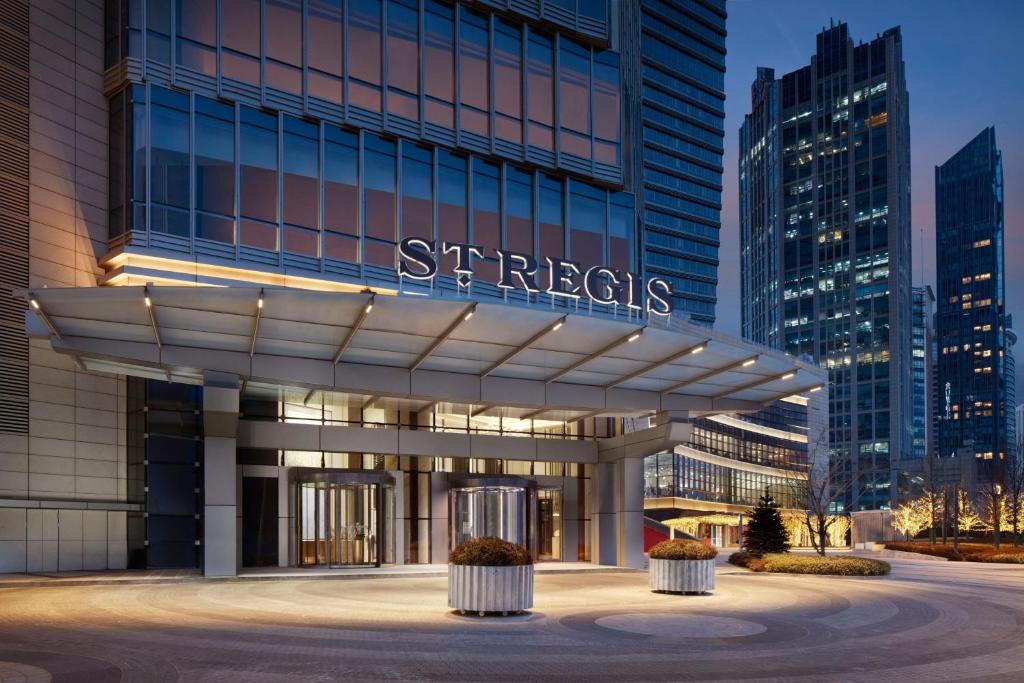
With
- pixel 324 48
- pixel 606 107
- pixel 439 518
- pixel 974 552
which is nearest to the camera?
pixel 324 48

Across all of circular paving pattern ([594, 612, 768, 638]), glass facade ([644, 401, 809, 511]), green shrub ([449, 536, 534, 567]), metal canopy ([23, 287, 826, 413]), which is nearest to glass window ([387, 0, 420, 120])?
metal canopy ([23, 287, 826, 413])

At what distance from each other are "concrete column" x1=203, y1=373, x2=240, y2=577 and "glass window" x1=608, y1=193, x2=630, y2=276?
20102mm

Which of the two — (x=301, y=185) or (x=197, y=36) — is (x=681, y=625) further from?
(x=197, y=36)

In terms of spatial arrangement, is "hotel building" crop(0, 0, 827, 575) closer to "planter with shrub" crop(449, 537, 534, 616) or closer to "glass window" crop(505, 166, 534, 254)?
"glass window" crop(505, 166, 534, 254)

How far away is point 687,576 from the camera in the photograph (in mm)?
26938

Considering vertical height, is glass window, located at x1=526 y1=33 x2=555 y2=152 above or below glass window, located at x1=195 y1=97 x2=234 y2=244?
above

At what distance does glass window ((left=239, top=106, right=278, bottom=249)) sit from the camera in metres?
35.1

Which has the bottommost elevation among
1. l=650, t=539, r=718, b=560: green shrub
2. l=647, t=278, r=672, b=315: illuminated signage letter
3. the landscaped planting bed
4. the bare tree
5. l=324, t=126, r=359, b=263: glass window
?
the landscaped planting bed

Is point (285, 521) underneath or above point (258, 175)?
underneath

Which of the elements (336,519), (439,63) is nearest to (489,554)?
(336,519)

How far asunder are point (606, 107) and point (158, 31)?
2021 centimetres

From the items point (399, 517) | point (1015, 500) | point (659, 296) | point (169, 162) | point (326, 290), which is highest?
point (169, 162)

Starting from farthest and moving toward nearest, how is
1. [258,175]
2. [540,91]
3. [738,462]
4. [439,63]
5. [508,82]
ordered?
[738,462] → [540,91] → [508,82] → [439,63] → [258,175]

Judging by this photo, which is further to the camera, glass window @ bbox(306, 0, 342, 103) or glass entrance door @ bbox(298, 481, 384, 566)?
glass window @ bbox(306, 0, 342, 103)
